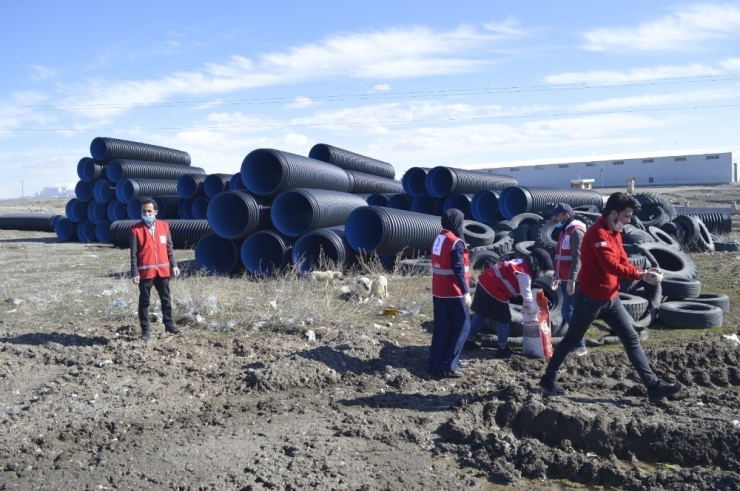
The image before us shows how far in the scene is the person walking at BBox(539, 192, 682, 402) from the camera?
520 centimetres

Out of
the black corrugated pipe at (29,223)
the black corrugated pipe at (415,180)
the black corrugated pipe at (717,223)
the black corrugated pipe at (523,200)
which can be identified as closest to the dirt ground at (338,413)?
the black corrugated pipe at (523,200)

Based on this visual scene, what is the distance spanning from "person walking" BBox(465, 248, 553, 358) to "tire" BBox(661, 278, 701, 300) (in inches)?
123

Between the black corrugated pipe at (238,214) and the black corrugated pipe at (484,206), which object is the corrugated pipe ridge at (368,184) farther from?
the black corrugated pipe at (238,214)

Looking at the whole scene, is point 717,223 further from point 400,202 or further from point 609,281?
point 609,281

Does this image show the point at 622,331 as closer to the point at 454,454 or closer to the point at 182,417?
the point at 454,454

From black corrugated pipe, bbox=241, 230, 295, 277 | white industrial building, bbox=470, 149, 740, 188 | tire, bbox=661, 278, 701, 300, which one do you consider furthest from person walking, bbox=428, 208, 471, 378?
white industrial building, bbox=470, 149, 740, 188

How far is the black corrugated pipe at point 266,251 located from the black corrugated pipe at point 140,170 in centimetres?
1138

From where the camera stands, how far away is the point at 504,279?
680cm

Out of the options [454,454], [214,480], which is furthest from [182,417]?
[454,454]

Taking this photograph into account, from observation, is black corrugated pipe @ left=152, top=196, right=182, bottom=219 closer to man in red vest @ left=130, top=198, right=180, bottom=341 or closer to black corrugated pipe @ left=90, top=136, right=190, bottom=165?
black corrugated pipe @ left=90, top=136, right=190, bottom=165

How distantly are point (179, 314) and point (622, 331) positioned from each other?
5442mm

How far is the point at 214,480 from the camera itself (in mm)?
4184

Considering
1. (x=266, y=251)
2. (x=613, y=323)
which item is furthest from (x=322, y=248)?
(x=613, y=323)

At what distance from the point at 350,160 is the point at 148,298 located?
533 inches
